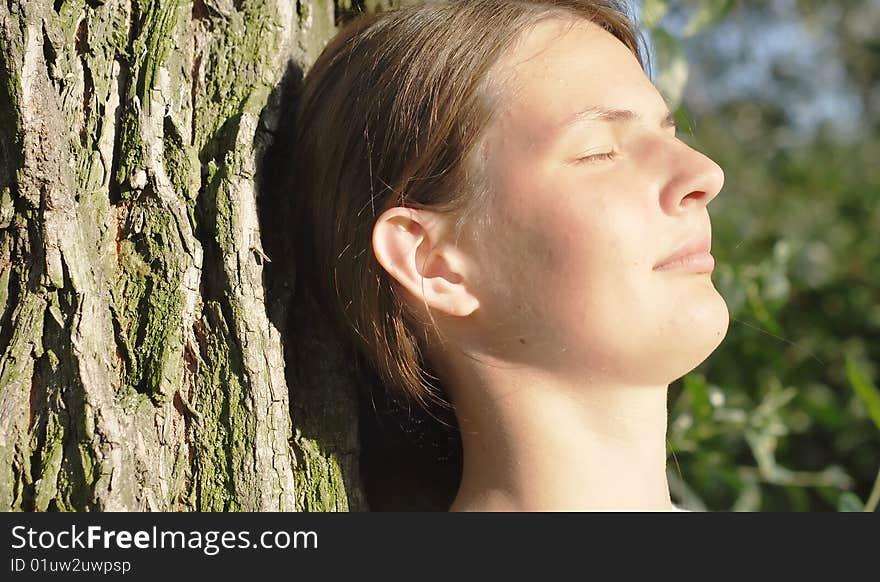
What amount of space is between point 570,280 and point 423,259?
0.28 metres

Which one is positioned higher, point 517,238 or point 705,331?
point 517,238

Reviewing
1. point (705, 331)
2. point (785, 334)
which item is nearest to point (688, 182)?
point (705, 331)

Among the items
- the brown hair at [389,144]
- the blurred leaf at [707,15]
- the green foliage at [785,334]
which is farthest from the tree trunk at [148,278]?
the blurred leaf at [707,15]

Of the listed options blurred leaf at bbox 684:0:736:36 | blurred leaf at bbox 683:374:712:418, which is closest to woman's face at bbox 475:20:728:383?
blurred leaf at bbox 684:0:736:36

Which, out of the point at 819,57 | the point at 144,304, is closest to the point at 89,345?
the point at 144,304

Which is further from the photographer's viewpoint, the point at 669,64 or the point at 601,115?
the point at 669,64

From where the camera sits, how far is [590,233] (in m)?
1.46

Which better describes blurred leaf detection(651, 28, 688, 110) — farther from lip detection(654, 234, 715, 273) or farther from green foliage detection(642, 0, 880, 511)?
lip detection(654, 234, 715, 273)

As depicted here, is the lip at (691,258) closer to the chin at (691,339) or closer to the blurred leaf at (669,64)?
the chin at (691,339)

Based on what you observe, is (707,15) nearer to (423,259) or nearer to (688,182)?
(688,182)

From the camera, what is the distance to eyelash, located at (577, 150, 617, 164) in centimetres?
152

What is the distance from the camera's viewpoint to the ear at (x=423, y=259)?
1.57 m

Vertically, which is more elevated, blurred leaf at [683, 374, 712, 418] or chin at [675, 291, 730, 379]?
blurred leaf at [683, 374, 712, 418]

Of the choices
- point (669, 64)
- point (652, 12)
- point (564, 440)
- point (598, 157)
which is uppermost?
point (652, 12)
